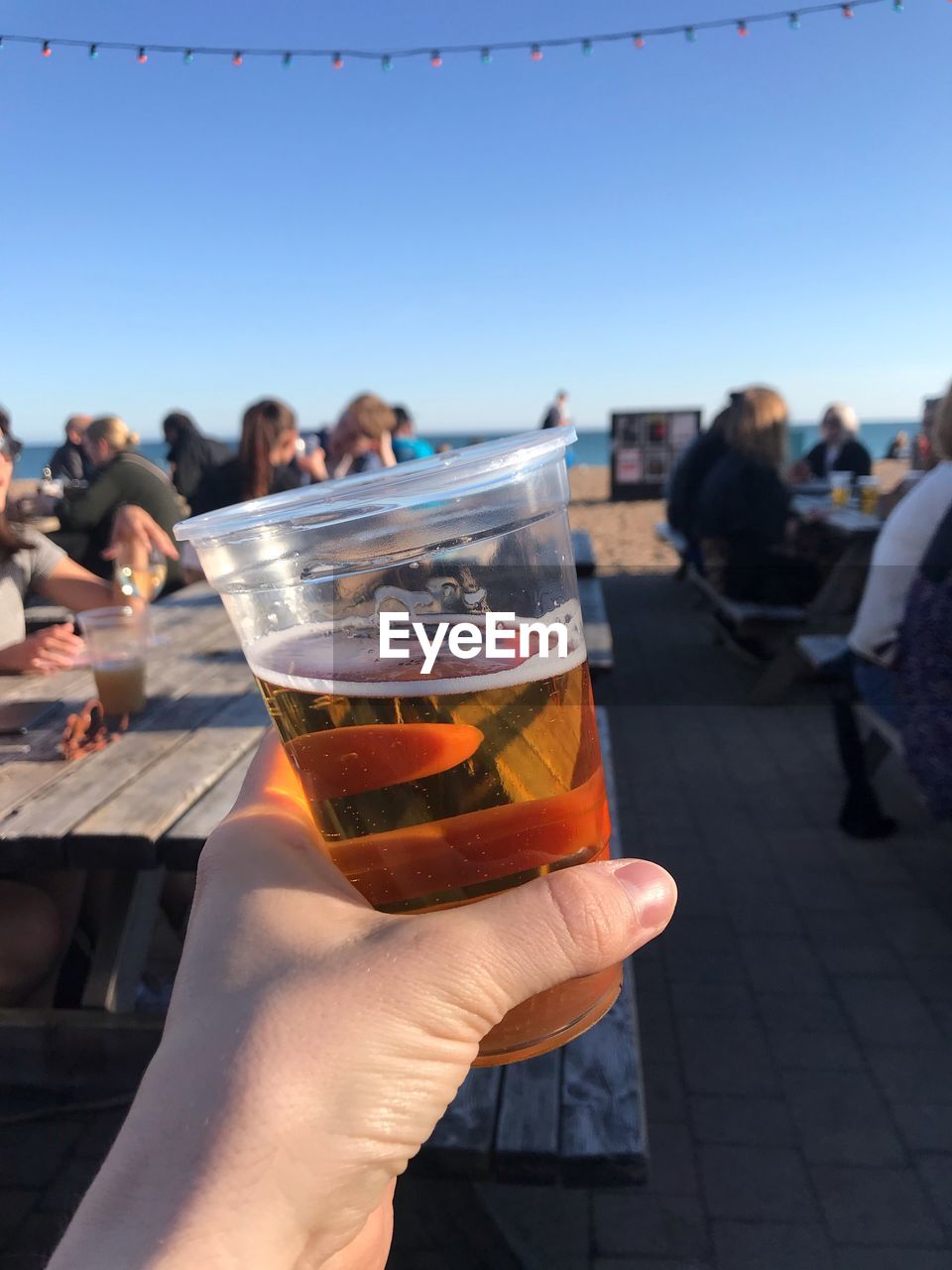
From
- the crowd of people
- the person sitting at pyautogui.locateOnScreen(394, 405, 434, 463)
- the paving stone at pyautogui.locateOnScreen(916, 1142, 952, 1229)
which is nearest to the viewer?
the paving stone at pyautogui.locateOnScreen(916, 1142, 952, 1229)

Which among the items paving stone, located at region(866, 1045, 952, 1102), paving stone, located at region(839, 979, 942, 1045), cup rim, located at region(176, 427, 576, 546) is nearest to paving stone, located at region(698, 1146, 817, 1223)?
paving stone, located at region(866, 1045, 952, 1102)

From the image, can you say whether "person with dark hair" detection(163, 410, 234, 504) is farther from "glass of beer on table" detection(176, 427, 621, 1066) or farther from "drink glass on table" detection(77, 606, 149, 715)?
"glass of beer on table" detection(176, 427, 621, 1066)

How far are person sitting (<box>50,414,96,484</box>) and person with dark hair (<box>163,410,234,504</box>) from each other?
119 inches

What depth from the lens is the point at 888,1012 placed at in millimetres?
2436

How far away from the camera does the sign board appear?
51.6 feet

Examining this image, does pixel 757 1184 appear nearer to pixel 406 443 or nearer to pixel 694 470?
pixel 694 470

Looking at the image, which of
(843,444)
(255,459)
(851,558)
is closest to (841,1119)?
(851,558)

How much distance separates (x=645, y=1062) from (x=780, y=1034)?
421mm

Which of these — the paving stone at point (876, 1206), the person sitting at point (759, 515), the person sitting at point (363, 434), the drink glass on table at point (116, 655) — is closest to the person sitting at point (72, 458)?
the person sitting at point (363, 434)

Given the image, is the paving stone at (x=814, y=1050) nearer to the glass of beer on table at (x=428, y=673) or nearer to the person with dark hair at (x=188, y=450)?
the glass of beer on table at (x=428, y=673)

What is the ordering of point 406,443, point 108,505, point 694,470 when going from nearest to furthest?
point 108,505, point 694,470, point 406,443

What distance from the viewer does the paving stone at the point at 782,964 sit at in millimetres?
2566

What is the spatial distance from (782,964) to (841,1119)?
631 millimetres

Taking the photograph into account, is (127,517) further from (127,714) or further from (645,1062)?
(645,1062)
